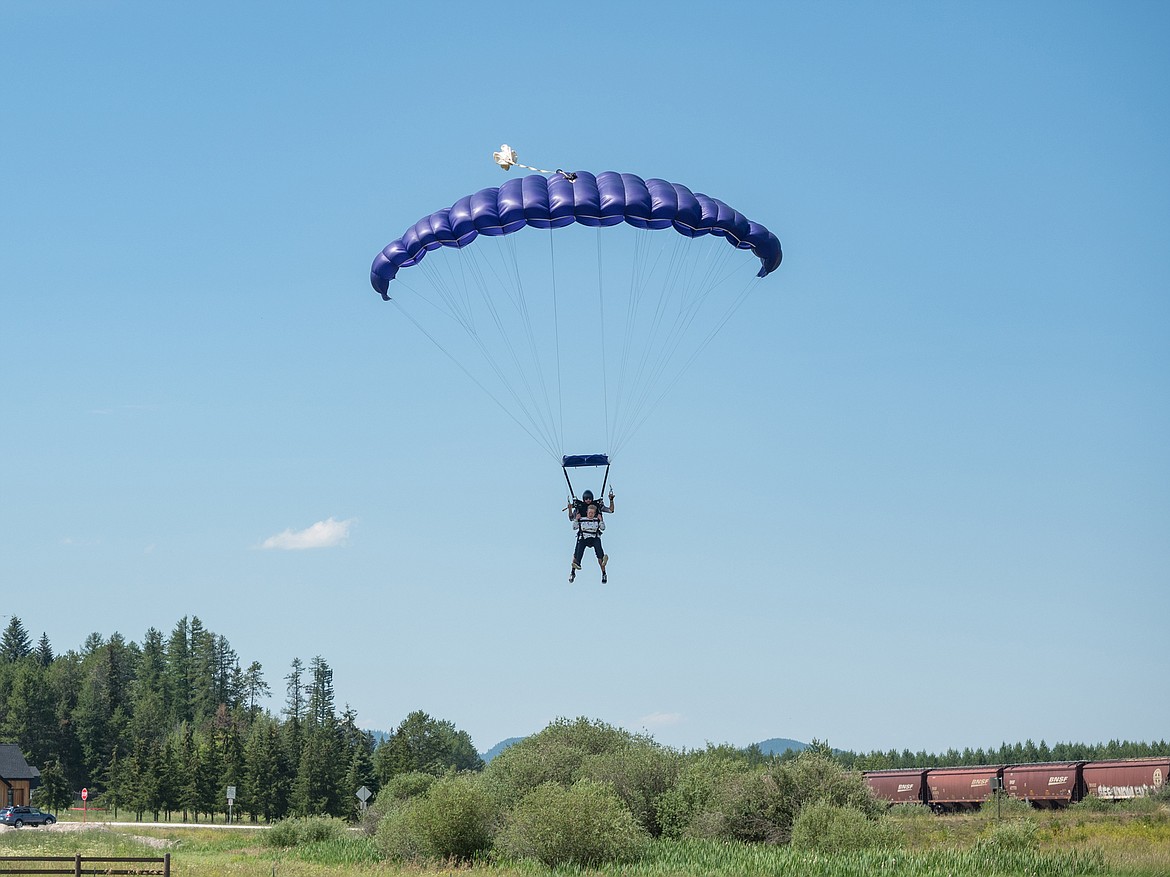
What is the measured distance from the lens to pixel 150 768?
83.4 meters

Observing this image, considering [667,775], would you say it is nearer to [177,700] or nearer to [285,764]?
[285,764]

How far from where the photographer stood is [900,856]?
3209cm

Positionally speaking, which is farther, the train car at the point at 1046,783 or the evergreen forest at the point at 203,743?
the evergreen forest at the point at 203,743

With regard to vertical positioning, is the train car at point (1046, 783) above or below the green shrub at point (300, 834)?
above

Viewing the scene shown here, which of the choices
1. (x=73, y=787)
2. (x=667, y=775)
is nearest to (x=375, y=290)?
(x=667, y=775)

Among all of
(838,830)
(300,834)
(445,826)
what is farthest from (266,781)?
(838,830)

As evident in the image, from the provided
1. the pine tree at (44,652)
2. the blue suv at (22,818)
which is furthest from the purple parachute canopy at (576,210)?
the pine tree at (44,652)

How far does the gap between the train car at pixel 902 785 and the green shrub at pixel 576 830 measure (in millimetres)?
23493

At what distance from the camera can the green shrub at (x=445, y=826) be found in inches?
1486

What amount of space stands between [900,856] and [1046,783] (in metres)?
20.9

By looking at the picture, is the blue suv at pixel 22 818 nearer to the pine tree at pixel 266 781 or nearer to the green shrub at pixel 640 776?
the pine tree at pixel 266 781

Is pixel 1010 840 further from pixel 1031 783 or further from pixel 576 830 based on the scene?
pixel 1031 783

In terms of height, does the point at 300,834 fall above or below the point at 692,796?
below

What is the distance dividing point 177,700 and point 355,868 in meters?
105
